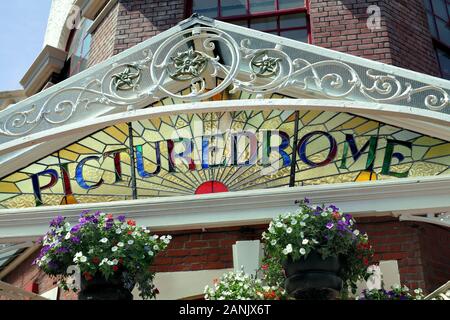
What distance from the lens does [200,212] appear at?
5719 mm

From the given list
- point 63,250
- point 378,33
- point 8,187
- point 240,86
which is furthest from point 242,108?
point 378,33

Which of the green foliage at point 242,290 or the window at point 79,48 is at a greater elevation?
the window at point 79,48

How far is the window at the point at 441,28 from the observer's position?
31.7 feet

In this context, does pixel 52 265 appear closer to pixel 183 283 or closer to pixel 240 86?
pixel 183 283

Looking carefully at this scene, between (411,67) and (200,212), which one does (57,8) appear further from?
(200,212)

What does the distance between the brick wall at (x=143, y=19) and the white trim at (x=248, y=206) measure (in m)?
3.68

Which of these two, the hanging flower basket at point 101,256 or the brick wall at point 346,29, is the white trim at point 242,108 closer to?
the hanging flower basket at point 101,256

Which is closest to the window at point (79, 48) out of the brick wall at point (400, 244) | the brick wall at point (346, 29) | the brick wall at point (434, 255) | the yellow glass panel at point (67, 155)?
the brick wall at point (346, 29)

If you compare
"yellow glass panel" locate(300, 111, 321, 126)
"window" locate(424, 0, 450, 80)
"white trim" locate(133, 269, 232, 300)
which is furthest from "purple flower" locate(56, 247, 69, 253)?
"window" locate(424, 0, 450, 80)

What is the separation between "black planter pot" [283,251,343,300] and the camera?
4.81 metres

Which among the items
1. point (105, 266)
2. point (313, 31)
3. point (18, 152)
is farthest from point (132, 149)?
point (313, 31)

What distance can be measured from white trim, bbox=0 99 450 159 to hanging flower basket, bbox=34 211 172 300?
91 centimetres

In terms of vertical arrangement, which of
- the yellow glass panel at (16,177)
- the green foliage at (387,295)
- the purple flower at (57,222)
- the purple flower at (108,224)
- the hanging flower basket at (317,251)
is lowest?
the green foliage at (387,295)

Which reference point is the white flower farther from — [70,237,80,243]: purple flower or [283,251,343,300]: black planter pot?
[70,237,80,243]: purple flower
